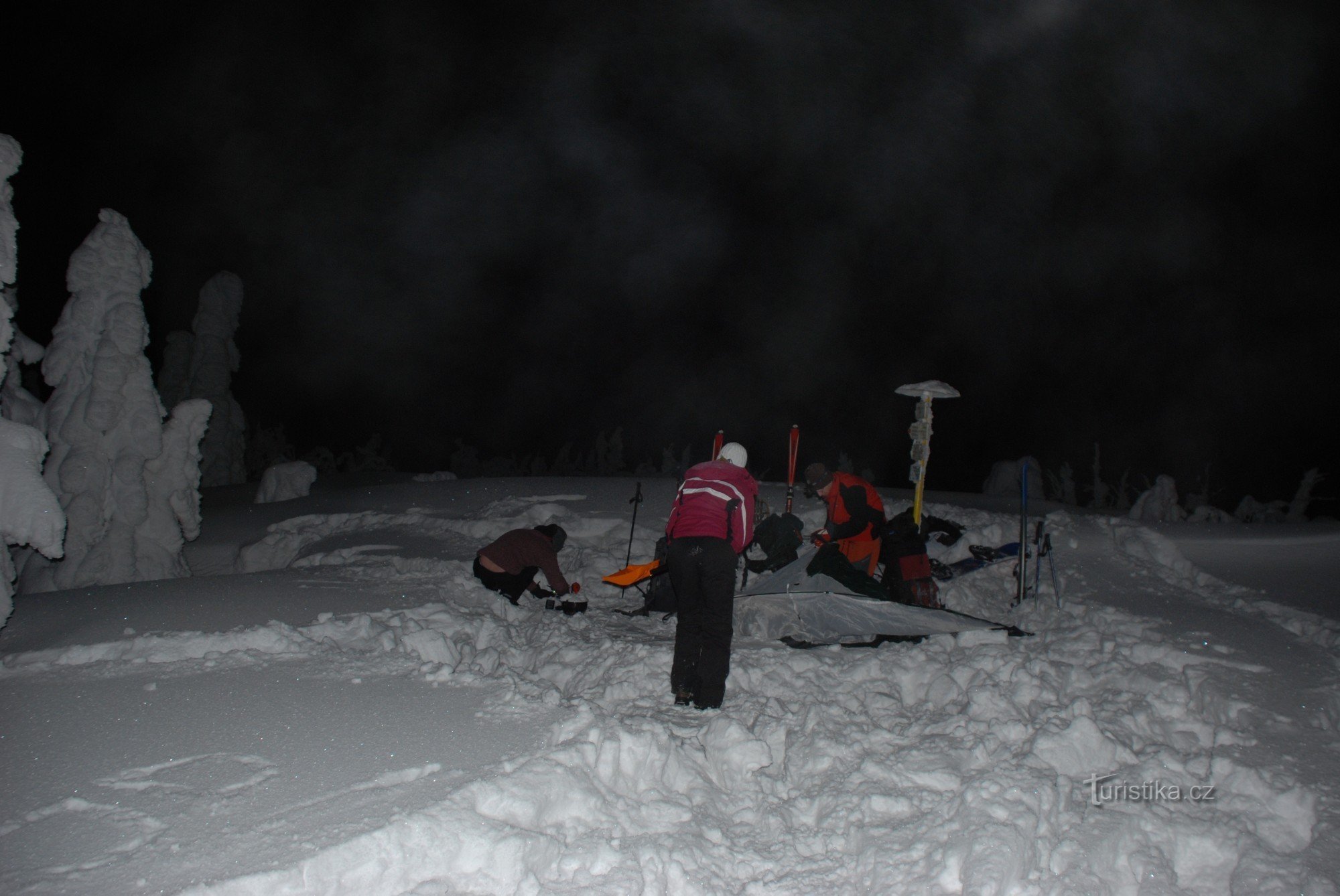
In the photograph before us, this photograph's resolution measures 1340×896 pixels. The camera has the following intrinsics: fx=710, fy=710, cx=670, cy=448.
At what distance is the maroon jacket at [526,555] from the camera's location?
753 centimetres

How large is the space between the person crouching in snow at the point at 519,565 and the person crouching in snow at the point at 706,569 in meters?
2.37

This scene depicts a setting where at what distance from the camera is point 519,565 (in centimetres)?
766

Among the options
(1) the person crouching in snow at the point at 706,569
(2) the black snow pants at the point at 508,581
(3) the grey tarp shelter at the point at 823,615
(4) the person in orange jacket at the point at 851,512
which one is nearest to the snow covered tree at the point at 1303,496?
(4) the person in orange jacket at the point at 851,512

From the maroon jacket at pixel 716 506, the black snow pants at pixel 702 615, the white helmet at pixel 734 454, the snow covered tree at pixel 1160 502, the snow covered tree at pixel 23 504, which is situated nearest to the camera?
the black snow pants at pixel 702 615

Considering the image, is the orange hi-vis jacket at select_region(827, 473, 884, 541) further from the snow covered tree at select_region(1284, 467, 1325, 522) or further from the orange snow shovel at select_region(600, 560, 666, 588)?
the snow covered tree at select_region(1284, 467, 1325, 522)

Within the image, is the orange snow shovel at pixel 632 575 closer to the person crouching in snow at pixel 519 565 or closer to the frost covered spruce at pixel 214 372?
the person crouching in snow at pixel 519 565

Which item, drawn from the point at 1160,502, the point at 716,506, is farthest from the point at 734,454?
the point at 1160,502

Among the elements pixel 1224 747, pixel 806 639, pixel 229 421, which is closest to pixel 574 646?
pixel 806 639

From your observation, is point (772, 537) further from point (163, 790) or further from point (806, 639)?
point (163, 790)

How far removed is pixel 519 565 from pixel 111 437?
843 cm

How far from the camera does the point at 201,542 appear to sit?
474 inches

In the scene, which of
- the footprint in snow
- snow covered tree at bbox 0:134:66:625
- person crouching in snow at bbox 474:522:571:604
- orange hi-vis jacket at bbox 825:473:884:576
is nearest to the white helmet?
orange hi-vis jacket at bbox 825:473:884:576

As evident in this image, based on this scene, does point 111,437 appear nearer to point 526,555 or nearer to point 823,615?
point 526,555

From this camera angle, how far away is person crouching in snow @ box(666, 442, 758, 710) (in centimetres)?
499
